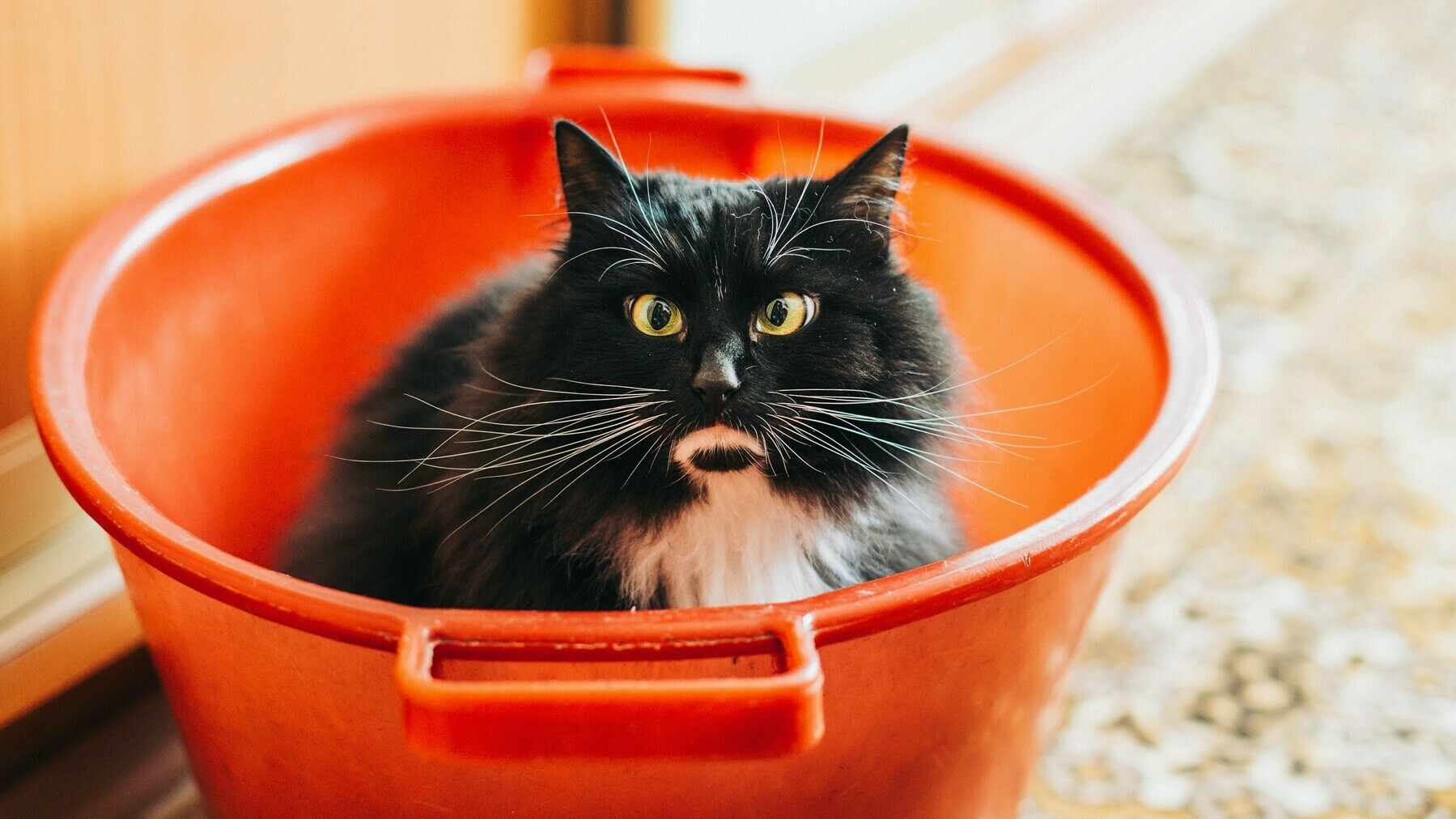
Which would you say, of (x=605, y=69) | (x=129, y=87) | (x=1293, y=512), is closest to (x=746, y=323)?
(x=605, y=69)

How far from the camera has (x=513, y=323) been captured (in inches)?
34.9

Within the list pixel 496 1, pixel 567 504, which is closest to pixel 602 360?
pixel 567 504

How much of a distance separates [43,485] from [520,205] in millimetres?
588

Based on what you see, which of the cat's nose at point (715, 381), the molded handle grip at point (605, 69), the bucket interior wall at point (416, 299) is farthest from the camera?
the molded handle grip at point (605, 69)

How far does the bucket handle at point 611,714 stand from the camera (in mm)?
571

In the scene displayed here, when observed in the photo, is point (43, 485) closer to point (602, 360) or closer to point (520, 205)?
point (520, 205)

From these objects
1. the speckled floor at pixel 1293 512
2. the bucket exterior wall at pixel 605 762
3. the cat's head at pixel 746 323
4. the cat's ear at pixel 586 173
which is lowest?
the speckled floor at pixel 1293 512

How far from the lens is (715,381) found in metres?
0.73

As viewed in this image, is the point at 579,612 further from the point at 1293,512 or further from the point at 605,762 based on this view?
the point at 1293,512

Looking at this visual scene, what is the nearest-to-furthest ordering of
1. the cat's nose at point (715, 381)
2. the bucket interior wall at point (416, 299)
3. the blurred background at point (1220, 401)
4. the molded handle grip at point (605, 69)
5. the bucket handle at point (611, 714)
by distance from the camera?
the bucket handle at point (611, 714), the cat's nose at point (715, 381), the bucket interior wall at point (416, 299), the blurred background at point (1220, 401), the molded handle grip at point (605, 69)

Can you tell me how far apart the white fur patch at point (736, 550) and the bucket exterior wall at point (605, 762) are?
0.54 ft

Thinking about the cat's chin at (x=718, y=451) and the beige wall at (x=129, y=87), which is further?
the beige wall at (x=129, y=87)

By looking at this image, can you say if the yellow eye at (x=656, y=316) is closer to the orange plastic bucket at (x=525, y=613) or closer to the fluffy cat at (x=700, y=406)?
the fluffy cat at (x=700, y=406)

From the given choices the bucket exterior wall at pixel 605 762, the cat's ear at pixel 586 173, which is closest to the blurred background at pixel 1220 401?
the bucket exterior wall at pixel 605 762
